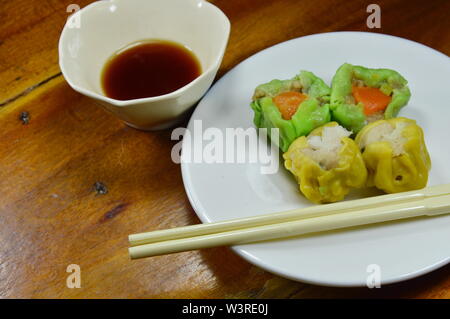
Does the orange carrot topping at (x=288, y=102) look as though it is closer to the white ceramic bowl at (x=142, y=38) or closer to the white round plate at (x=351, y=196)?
the white round plate at (x=351, y=196)

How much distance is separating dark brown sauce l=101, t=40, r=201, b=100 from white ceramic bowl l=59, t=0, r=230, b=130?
31 millimetres

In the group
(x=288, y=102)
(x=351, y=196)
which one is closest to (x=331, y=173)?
(x=351, y=196)

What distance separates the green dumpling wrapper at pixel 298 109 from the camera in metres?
1.60

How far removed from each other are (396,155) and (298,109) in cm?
35

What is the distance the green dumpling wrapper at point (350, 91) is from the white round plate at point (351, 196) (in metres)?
0.09

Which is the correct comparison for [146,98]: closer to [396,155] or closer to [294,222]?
[294,222]

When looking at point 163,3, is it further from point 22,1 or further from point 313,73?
point 22,1

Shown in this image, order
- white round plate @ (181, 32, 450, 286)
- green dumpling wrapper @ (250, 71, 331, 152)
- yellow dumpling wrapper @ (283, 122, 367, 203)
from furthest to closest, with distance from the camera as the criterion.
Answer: green dumpling wrapper @ (250, 71, 331, 152) < yellow dumpling wrapper @ (283, 122, 367, 203) < white round plate @ (181, 32, 450, 286)

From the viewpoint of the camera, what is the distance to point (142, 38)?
1.98 meters

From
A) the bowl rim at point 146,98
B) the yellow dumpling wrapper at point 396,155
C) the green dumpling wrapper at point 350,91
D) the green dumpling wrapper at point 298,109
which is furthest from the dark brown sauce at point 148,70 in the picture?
the yellow dumpling wrapper at point 396,155

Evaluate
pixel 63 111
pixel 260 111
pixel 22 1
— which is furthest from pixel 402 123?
pixel 22 1

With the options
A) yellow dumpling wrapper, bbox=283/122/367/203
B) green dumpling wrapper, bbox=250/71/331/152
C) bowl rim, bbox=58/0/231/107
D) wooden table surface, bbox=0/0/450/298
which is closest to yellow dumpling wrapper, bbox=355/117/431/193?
yellow dumpling wrapper, bbox=283/122/367/203

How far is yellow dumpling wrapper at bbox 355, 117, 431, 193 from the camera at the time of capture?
4.91ft

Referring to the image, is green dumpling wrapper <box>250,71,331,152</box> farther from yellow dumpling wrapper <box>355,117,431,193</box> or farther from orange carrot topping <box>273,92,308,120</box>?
yellow dumpling wrapper <box>355,117,431,193</box>
